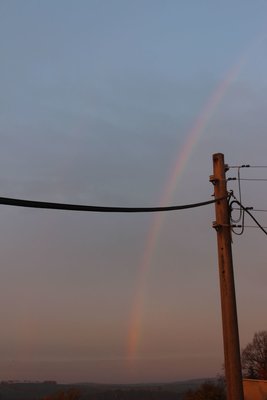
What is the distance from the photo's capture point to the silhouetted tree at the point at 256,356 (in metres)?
86.5

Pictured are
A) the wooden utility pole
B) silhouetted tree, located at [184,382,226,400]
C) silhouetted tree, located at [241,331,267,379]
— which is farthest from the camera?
silhouetted tree, located at [241,331,267,379]

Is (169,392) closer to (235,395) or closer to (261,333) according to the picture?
(261,333)

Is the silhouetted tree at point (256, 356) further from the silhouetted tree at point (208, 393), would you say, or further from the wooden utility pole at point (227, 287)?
the wooden utility pole at point (227, 287)

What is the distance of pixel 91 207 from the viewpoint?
812cm

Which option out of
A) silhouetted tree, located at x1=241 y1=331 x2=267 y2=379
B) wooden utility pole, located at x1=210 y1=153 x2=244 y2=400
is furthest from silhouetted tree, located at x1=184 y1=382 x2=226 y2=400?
wooden utility pole, located at x1=210 y1=153 x2=244 y2=400

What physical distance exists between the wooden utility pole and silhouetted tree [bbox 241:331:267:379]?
77421 millimetres

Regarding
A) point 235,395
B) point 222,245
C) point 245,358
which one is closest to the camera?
point 235,395

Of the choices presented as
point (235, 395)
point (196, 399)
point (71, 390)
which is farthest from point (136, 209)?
point (71, 390)

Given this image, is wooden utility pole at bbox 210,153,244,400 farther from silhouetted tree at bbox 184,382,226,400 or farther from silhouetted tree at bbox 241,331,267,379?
silhouetted tree at bbox 241,331,267,379

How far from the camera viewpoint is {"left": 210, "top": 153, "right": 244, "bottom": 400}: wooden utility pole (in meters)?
10.9

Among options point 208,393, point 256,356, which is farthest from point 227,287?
point 256,356

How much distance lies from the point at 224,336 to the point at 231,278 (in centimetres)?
115

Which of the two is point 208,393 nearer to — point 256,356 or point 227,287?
point 256,356

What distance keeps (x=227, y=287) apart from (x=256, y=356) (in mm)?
83846
